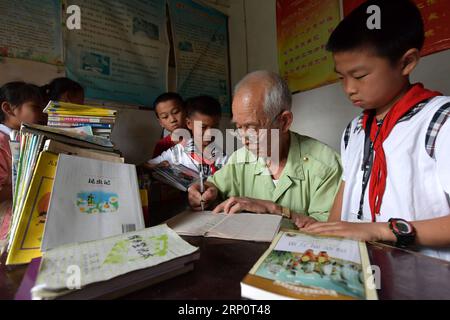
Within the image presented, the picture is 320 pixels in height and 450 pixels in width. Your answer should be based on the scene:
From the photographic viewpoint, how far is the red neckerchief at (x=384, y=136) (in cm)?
70

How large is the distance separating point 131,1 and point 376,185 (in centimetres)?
211

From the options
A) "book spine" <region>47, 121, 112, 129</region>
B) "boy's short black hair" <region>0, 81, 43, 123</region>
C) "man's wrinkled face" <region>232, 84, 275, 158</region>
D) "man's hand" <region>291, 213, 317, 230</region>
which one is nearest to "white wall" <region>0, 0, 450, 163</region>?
"boy's short black hair" <region>0, 81, 43, 123</region>

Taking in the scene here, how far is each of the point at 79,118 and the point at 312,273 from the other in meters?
0.86

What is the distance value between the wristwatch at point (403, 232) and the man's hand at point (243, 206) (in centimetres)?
37

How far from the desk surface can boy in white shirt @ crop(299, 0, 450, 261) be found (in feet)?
0.36

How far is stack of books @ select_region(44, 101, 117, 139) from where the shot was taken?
0.87 meters

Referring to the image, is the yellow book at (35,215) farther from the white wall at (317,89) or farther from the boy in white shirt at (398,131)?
the white wall at (317,89)

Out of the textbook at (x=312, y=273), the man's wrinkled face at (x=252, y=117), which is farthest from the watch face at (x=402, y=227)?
the man's wrinkled face at (x=252, y=117)

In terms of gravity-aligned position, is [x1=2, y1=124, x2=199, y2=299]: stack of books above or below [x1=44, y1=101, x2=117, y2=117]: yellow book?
below

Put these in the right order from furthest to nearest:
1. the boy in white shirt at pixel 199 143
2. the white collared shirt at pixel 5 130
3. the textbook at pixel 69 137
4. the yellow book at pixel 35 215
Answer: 1. the boy in white shirt at pixel 199 143
2. the white collared shirt at pixel 5 130
3. the textbook at pixel 69 137
4. the yellow book at pixel 35 215

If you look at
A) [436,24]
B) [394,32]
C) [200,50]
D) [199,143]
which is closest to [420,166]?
[394,32]

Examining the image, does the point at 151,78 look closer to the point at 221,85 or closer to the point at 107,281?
the point at 221,85

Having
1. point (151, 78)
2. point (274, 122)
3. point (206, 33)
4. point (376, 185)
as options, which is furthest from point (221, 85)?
point (376, 185)

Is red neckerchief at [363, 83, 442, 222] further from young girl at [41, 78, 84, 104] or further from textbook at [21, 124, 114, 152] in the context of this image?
young girl at [41, 78, 84, 104]
